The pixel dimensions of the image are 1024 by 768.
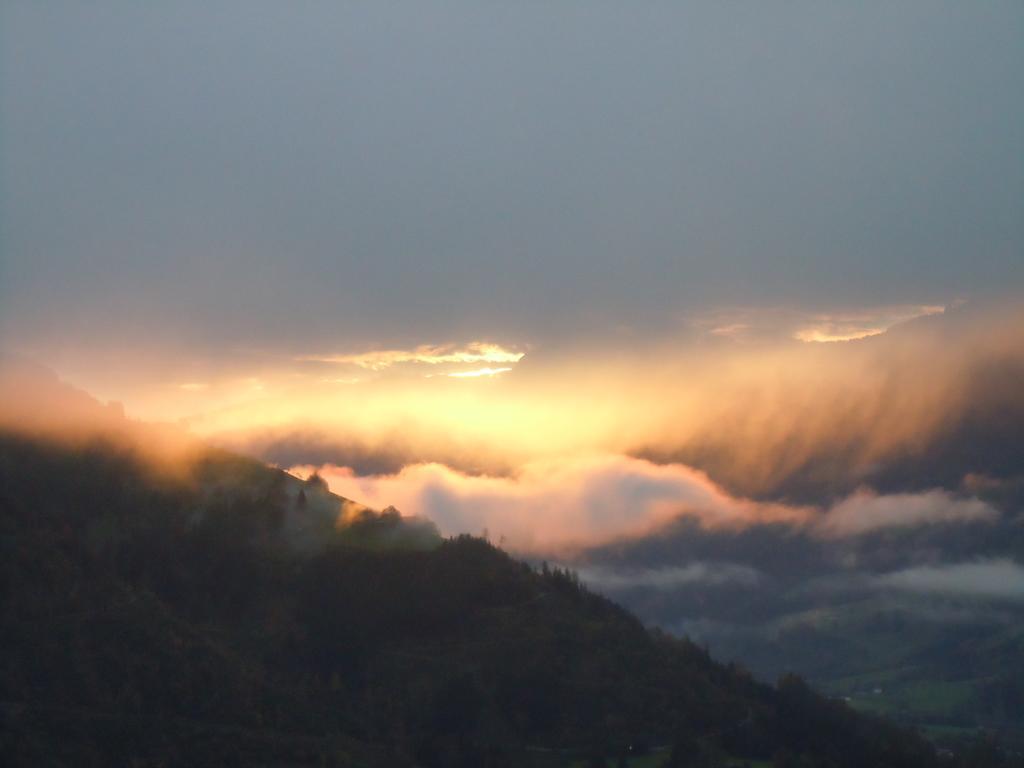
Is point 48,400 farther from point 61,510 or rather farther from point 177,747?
point 177,747

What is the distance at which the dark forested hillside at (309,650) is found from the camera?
116312mm

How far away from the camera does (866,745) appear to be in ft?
521

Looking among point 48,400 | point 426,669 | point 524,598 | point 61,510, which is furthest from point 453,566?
point 48,400

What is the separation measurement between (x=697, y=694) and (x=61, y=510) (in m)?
93.5

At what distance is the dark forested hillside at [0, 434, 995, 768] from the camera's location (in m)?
116

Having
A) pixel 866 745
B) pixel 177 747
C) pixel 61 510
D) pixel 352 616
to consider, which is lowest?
pixel 866 745

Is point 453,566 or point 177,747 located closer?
point 177,747

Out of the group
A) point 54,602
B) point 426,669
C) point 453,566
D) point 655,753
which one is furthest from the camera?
point 453,566

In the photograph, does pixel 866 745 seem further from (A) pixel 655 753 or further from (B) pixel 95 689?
(B) pixel 95 689

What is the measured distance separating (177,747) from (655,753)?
60.3 metres

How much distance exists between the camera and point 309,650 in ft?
492

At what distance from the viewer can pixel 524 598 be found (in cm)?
16475

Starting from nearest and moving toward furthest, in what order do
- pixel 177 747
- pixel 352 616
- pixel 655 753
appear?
pixel 177 747
pixel 655 753
pixel 352 616

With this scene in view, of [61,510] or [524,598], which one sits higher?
[61,510]
